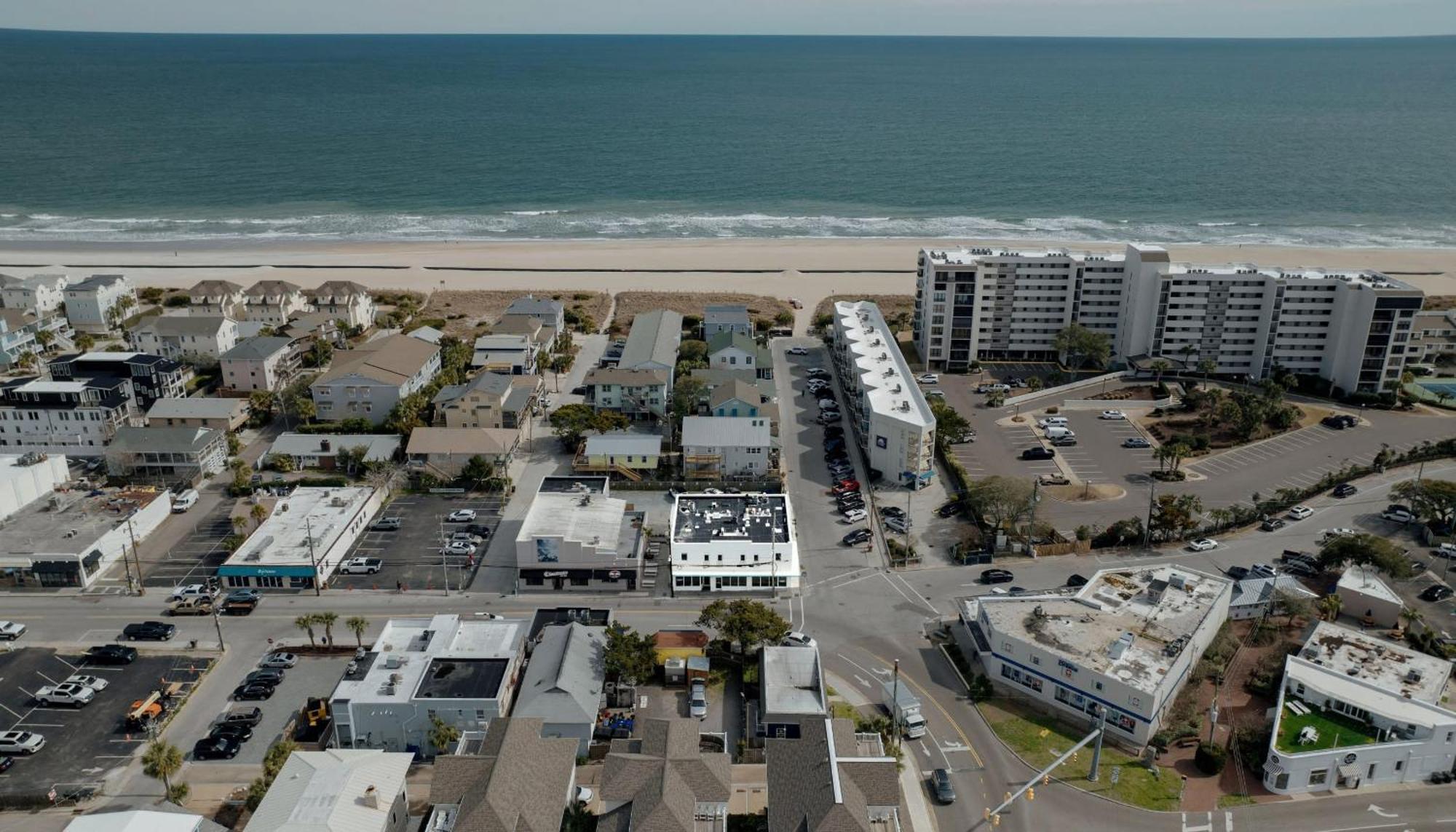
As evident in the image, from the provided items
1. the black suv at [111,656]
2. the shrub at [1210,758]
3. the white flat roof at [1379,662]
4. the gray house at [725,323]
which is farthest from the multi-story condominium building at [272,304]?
the white flat roof at [1379,662]

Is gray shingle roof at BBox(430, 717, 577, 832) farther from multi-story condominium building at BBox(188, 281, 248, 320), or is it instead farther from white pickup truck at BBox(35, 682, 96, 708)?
multi-story condominium building at BBox(188, 281, 248, 320)

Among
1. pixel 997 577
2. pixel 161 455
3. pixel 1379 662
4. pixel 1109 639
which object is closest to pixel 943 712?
pixel 1109 639

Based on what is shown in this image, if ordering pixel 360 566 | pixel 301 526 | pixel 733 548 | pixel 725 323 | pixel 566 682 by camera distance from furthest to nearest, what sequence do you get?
1. pixel 725 323
2. pixel 301 526
3. pixel 360 566
4. pixel 733 548
5. pixel 566 682

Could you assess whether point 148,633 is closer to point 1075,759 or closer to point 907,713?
point 907,713

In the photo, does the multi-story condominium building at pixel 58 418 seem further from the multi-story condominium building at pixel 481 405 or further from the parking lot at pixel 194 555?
the multi-story condominium building at pixel 481 405

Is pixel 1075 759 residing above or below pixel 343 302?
below

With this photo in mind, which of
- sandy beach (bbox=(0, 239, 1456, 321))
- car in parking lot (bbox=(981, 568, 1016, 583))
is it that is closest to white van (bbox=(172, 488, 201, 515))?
car in parking lot (bbox=(981, 568, 1016, 583))

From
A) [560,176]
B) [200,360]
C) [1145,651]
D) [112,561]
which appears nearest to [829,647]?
[1145,651]
